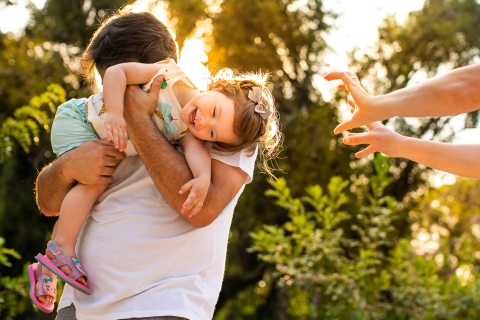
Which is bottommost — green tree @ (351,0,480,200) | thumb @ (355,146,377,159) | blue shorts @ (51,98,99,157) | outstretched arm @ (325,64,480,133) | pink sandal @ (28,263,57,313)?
green tree @ (351,0,480,200)

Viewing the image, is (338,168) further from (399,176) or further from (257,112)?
(257,112)

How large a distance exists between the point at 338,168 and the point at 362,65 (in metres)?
1.54

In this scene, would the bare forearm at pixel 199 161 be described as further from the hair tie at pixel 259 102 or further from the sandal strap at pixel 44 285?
the sandal strap at pixel 44 285

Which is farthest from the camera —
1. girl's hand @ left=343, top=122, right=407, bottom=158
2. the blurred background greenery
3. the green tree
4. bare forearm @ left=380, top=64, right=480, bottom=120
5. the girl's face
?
the green tree

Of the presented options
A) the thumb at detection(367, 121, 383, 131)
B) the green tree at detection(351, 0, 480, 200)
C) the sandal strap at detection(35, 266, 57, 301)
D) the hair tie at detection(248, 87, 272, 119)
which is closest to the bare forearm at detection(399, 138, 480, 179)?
the thumb at detection(367, 121, 383, 131)

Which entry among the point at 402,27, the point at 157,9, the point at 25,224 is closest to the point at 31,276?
the point at 25,224

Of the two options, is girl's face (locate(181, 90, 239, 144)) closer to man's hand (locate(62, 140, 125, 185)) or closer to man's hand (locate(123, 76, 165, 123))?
man's hand (locate(123, 76, 165, 123))

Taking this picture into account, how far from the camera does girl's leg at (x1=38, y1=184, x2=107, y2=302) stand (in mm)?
2004

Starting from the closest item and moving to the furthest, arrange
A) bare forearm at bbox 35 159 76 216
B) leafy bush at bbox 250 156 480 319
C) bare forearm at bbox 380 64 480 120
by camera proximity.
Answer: bare forearm at bbox 380 64 480 120, bare forearm at bbox 35 159 76 216, leafy bush at bbox 250 156 480 319

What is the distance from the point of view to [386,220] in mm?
4684

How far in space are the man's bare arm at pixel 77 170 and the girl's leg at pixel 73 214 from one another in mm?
38

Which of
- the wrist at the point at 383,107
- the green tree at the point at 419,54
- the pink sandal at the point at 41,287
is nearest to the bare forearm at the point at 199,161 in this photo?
the wrist at the point at 383,107

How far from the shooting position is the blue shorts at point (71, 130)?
6.92 feet

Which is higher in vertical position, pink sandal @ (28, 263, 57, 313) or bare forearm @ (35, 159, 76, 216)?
bare forearm @ (35, 159, 76, 216)
